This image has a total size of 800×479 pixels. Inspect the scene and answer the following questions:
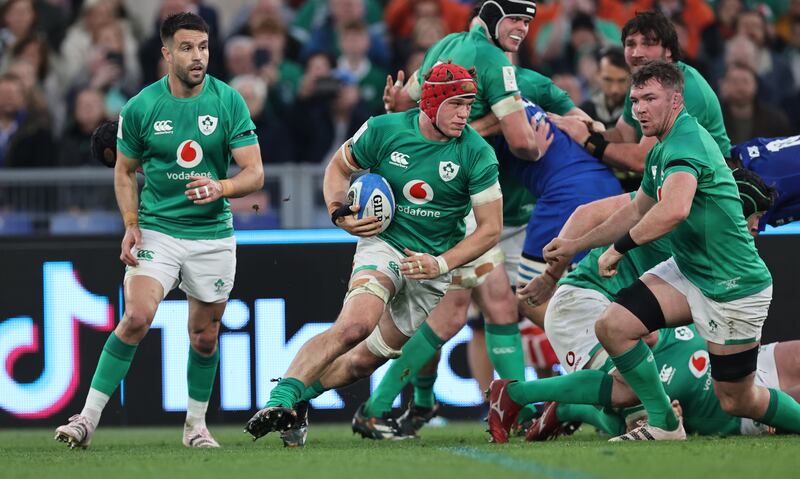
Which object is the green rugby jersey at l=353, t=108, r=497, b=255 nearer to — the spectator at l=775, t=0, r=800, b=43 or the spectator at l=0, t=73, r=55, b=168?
the spectator at l=0, t=73, r=55, b=168

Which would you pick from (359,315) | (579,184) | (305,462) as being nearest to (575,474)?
(305,462)

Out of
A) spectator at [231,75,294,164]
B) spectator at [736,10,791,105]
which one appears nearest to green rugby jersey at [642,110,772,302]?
spectator at [231,75,294,164]

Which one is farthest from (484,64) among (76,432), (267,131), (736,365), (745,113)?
(745,113)

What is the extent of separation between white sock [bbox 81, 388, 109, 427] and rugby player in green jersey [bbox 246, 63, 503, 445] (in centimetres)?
109

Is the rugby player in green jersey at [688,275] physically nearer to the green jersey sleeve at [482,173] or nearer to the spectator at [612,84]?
the green jersey sleeve at [482,173]

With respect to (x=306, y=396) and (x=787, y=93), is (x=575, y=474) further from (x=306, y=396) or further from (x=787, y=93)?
(x=787, y=93)

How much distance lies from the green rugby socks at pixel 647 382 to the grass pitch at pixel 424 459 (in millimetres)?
221

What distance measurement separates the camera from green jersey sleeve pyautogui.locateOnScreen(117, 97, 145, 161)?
27.6 ft

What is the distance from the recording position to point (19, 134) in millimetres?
12688

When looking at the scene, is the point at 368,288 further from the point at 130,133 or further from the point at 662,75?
the point at 662,75

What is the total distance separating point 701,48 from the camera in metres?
14.9

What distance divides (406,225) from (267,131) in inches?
193

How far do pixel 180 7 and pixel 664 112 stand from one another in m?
7.82

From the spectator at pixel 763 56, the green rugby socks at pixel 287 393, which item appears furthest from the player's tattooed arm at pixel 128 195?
the spectator at pixel 763 56
